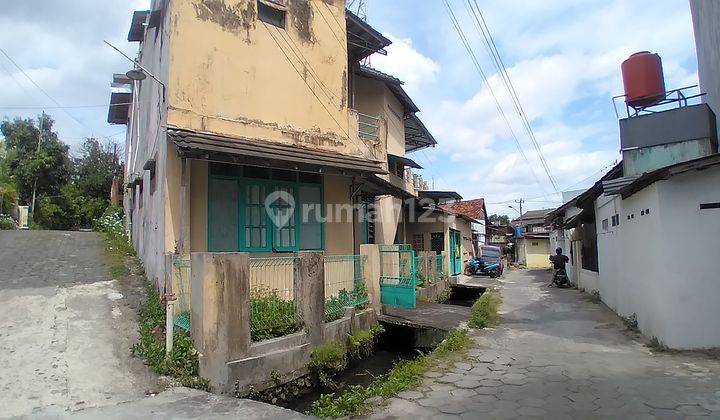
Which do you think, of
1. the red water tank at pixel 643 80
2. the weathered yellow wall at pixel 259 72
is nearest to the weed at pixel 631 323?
the red water tank at pixel 643 80

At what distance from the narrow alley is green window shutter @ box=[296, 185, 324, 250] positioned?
4.04 m

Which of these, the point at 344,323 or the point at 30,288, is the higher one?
the point at 30,288

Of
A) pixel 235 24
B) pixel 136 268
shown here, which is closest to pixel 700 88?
pixel 235 24

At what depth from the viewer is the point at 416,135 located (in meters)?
21.5

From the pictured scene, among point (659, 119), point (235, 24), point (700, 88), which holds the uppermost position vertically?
point (235, 24)

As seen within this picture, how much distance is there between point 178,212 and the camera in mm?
8016

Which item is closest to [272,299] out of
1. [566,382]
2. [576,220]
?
[566,382]

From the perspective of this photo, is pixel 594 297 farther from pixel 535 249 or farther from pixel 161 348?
pixel 535 249

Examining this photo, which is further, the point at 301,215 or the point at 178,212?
the point at 301,215

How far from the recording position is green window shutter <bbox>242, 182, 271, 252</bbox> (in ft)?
30.0

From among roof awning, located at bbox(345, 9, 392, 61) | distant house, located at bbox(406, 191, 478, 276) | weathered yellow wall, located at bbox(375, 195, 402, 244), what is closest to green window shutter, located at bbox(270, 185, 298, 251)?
roof awning, located at bbox(345, 9, 392, 61)

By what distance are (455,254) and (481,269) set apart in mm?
3217

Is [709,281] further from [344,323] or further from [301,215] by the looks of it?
[301,215]

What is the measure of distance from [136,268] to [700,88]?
13811mm
